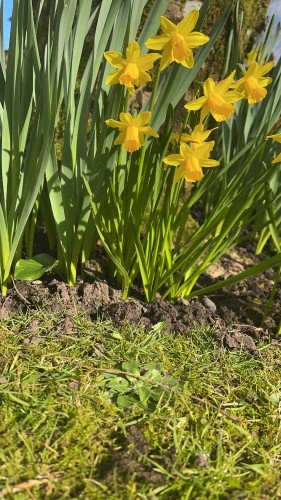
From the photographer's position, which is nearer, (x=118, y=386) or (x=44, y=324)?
(x=118, y=386)

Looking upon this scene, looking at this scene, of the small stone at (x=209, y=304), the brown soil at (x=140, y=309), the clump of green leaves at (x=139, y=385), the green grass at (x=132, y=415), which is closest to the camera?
the green grass at (x=132, y=415)

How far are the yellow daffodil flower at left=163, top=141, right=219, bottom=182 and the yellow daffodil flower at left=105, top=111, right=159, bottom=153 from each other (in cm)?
9

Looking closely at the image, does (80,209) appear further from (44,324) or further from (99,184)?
(44,324)

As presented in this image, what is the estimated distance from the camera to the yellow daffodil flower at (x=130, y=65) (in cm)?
146

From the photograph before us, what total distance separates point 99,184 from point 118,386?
718 mm

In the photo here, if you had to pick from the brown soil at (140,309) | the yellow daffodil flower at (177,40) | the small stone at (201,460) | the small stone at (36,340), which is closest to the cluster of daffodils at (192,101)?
the yellow daffodil flower at (177,40)

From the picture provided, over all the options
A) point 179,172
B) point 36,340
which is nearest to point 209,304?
point 179,172

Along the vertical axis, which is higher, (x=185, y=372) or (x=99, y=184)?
(x=99, y=184)

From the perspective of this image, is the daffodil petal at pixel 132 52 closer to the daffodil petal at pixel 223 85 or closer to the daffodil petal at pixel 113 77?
the daffodil petal at pixel 113 77

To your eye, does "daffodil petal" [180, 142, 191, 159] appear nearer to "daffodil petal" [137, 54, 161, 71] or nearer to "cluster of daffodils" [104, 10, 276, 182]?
"cluster of daffodils" [104, 10, 276, 182]

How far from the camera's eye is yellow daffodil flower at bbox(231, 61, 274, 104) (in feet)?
5.04

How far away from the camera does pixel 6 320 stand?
5.34 ft

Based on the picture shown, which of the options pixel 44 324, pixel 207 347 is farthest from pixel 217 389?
pixel 44 324

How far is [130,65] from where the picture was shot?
1.47 metres
